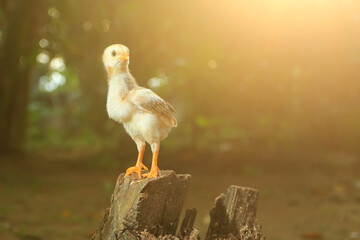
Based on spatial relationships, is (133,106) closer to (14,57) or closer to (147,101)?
(147,101)

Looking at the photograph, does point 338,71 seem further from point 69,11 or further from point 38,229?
point 38,229

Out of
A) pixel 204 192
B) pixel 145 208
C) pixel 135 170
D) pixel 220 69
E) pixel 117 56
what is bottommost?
pixel 145 208

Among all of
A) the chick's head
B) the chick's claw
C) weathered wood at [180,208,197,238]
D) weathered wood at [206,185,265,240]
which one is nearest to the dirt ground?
weathered wood at [206,185,265,240]

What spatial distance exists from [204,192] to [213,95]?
2.83 m

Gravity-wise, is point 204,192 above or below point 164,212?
above

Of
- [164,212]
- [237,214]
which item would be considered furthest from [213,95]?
[164,212]

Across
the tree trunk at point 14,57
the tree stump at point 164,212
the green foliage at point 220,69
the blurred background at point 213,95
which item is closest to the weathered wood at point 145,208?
the tree stump at point 164,212

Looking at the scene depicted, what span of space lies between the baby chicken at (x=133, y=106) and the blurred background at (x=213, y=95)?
3555 mm

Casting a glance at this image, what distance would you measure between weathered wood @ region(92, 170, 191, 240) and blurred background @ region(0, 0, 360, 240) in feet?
10.5

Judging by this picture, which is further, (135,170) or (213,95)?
(213,95)

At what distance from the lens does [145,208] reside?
283 centimetres

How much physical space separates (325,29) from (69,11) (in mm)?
4580

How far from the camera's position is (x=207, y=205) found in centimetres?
682

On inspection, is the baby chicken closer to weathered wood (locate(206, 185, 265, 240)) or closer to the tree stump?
the tree stump
